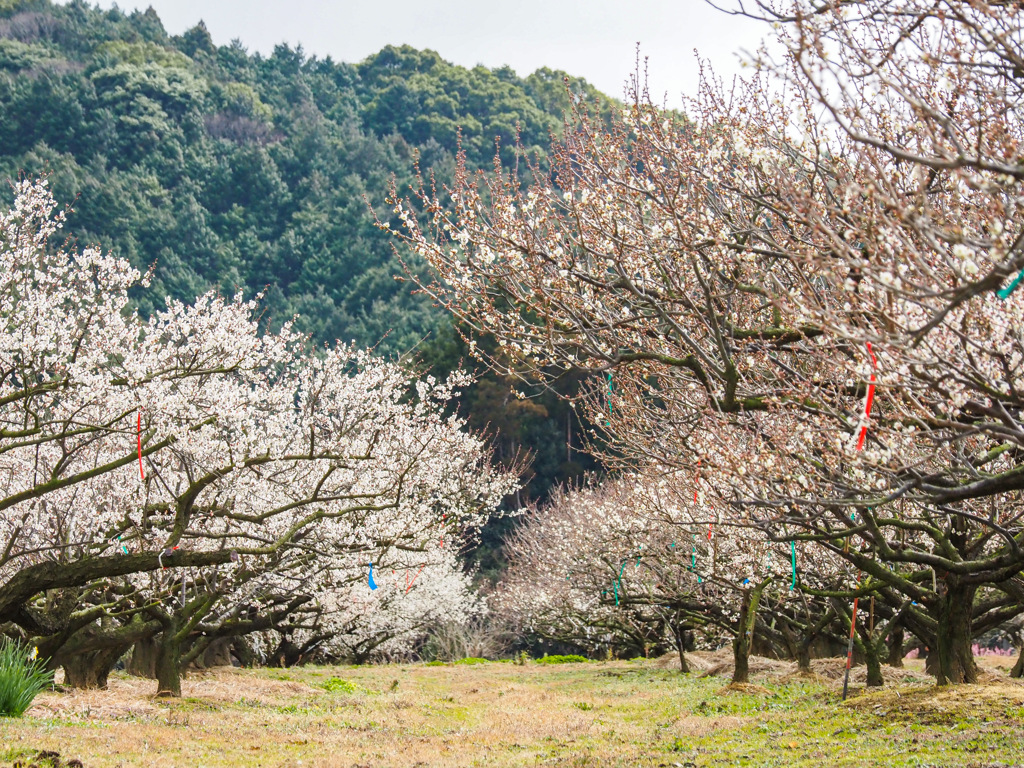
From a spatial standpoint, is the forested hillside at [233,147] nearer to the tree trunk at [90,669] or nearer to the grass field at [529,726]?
the grass field at [529,726]

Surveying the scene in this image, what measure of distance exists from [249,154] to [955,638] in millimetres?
60136

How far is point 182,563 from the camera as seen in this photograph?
10078 millimetres

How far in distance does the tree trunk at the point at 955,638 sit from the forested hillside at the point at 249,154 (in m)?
31.5

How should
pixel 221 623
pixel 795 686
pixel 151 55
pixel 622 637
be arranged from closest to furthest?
1. pixel 795 686
2. pixel 221 623
3. pixel 622 637
4. pixel 151 55

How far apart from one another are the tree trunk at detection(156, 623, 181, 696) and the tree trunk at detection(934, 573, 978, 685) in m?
10.9

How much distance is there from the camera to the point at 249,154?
64125 millimetres

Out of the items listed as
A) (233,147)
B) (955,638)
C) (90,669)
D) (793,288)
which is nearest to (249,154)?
(233,147)

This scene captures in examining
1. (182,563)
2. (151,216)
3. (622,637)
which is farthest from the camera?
(151,216)

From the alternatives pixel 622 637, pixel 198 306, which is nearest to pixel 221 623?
pixel 198 306

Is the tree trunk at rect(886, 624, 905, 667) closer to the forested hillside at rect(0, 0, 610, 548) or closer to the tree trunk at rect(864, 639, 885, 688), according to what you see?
the tree trunk at rect(864, 639, 885, 688)

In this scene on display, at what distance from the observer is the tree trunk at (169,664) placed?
14.9 meters

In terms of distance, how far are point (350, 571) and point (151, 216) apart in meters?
42.3

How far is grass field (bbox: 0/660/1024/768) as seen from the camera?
29.1 feet

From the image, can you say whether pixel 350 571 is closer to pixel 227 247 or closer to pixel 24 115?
pixel 227 247
